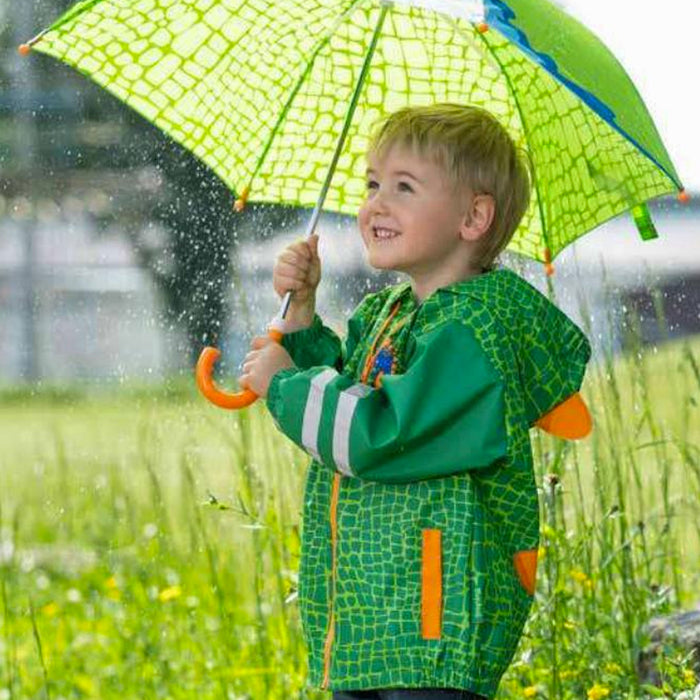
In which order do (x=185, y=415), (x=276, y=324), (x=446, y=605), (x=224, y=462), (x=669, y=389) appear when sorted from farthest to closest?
(x=224, y=462) → (x=185, y=415) → (x=669, y=389) → (x=276, y=324) → (x=446, y=605)

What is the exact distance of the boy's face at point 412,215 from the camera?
252cm

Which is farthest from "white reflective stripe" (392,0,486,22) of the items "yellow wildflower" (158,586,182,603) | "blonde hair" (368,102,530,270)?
"yellow wildflower" (158,586,182,603)

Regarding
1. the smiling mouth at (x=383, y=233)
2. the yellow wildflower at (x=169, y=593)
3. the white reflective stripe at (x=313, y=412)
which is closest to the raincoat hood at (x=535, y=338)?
the smiling mouth at (x=383, y=233)

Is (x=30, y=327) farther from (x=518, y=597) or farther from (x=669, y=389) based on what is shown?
(x=518, y=597)

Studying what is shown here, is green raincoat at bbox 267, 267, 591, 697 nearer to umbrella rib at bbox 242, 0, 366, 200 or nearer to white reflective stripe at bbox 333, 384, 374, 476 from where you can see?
white reflective stripe at bbox 333, 384, 374, 476

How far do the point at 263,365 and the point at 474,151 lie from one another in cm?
38

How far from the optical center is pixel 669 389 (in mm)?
4555

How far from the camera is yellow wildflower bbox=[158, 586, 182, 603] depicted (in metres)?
4.09

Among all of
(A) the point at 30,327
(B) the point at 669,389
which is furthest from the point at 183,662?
(A) the point at 30,327

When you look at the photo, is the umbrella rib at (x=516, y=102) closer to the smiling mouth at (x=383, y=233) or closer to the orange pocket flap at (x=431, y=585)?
the smiling mouth at (x=383, y=233)

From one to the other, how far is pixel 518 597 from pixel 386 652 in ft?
0.62

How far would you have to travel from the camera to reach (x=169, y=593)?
4082 mm

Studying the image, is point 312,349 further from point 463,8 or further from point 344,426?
point 463,8

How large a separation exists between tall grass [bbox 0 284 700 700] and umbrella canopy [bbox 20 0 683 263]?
2.07 ft
